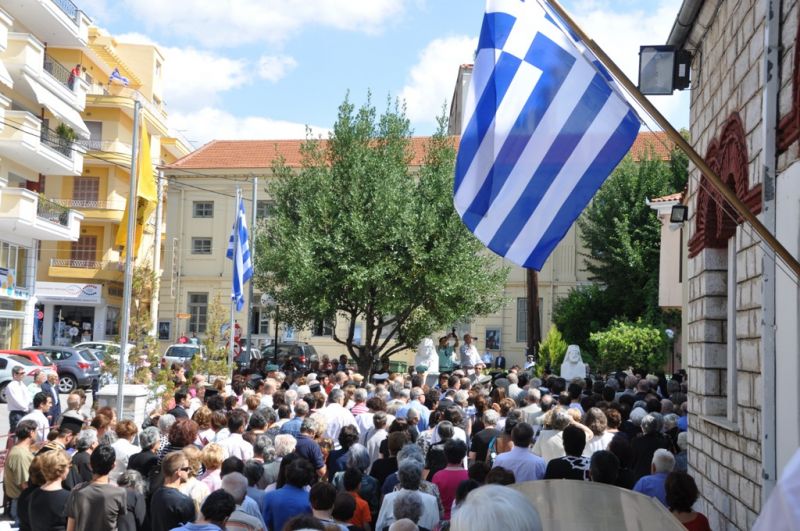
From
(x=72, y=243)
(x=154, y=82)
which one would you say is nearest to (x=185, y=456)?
(x=72, y=243)

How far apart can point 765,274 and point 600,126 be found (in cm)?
170

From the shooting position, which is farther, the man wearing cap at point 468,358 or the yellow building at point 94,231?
the yellow building at point 94,231

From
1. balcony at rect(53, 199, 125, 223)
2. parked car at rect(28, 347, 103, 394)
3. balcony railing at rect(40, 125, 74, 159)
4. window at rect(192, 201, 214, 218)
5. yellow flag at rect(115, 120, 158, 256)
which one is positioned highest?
balcony railing at rect(40, 125, 74, 159)

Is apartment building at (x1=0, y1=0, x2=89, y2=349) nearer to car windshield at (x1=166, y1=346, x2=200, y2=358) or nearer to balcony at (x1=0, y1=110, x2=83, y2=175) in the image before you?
balcony at (x1=0, y1=110, x2=83, y2=175)

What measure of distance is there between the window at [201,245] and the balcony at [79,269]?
6.42m

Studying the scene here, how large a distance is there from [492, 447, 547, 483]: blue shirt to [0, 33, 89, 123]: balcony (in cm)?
2934

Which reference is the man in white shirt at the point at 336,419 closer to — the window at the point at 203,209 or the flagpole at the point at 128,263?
the flagpole at the point at 128,263

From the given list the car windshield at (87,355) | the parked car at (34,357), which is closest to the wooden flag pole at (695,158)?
the parked car at (34,357)

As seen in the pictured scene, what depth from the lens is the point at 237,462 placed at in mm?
7230

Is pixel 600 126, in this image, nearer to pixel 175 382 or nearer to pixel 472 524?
pixel 472 524

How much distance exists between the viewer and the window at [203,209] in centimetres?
5125

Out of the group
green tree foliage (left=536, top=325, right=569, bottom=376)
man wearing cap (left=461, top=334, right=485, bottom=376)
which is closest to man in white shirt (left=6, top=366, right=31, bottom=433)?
man wearing cap (left=461, top=334, right=485, bottom=376)

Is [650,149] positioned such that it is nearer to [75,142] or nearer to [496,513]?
[75,142]

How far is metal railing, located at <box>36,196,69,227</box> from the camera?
34.8 metres
